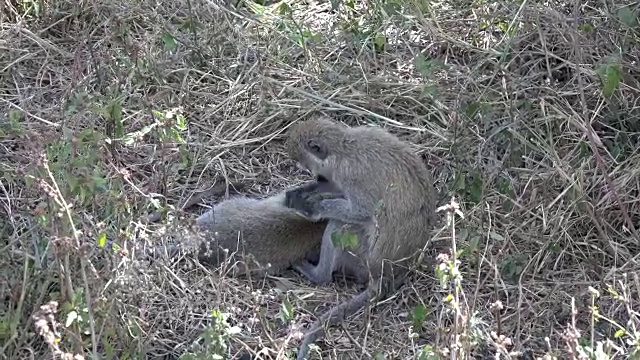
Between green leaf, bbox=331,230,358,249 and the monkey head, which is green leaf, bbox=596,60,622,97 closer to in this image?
the monkey head

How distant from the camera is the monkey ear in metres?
6.35

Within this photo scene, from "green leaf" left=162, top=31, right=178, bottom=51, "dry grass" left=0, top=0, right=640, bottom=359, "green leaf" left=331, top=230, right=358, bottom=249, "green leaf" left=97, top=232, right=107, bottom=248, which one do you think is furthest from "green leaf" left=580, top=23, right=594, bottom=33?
"green leaf" left=97, top=232, right=107, bottom=248

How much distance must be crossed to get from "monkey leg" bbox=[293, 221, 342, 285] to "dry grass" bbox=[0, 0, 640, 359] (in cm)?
6

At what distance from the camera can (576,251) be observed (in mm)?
5984

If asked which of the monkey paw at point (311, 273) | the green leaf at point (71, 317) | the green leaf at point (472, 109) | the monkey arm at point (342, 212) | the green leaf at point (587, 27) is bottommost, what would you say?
the monkey paw at point (311, 273)

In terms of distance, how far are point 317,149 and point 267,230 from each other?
0.52 meters

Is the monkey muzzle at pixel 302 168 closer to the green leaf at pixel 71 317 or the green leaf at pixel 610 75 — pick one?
the green leaf at pixel 610 75

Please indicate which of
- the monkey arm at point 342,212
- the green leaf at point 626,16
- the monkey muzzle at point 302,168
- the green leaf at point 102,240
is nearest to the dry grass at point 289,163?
the green leaf at point 102,240

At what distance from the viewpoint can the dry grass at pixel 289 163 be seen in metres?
5.12

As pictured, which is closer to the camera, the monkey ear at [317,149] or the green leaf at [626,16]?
the green leaf at [626,16]

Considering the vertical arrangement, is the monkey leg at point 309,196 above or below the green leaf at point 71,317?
below

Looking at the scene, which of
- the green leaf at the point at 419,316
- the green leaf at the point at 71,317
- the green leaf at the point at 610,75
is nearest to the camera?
the green leaf at the point at 71,317

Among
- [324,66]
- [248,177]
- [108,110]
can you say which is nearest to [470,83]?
[324,66]

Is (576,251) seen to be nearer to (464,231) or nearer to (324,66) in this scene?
(464,231)
